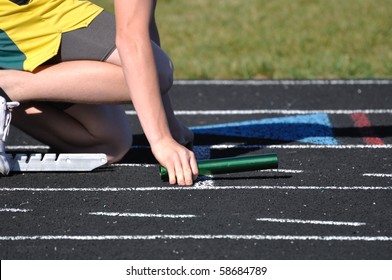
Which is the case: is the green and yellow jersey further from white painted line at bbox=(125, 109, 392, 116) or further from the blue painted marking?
white painted line at bbox=(125, 109, 392, 116)

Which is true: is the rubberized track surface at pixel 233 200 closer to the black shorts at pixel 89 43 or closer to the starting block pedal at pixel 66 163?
the starting block pedal at pixel 66 163

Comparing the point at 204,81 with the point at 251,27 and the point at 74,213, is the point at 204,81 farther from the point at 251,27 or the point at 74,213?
the point at 74,213

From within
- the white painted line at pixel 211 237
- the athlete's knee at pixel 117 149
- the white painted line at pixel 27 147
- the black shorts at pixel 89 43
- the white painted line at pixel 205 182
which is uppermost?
the black shorts at pixel 89 43

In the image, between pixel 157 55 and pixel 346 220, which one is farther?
pixel 157 55

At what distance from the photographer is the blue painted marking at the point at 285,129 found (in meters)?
6.12

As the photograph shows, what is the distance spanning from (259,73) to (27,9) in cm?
304

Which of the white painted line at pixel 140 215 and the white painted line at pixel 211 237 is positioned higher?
the white painted line at pixel 211 237

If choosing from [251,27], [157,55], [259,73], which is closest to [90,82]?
[157,55]

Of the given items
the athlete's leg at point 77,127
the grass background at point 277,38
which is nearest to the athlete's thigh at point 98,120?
the athlete's leg at point 77,127

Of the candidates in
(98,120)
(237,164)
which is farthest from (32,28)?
(237,164)

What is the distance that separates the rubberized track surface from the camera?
430cm

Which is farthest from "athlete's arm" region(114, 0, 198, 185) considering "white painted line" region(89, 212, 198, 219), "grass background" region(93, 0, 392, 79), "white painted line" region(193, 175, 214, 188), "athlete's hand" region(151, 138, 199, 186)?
"grass background" region(93, 0, 392, 79)

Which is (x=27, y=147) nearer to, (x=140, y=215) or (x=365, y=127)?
(x=140, y=215)

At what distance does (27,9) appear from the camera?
17.0 ft
